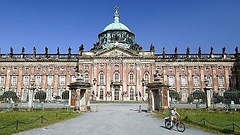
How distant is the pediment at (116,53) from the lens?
2472 inches

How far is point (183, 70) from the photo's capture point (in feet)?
212

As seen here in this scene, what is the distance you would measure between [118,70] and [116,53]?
178 inches

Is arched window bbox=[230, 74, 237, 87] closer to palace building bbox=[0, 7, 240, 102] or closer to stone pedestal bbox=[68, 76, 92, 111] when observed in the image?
palace building bbox=[0, 7, 240, 102]

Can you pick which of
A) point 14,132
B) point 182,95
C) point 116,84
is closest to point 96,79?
point 116,84

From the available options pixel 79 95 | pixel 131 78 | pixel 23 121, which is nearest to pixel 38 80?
pixel 131 78

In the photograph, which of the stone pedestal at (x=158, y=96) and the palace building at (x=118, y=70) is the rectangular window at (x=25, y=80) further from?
the stone pedestal at (x=158, y=96)

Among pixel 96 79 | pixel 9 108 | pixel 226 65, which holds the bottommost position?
pixel 9 108

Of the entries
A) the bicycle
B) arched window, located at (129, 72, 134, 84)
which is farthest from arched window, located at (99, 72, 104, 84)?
the bicycle

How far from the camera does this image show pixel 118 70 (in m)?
62.4

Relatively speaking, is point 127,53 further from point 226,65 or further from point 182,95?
point 226,65

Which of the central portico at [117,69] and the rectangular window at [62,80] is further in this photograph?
the rectangular window at [62,80]

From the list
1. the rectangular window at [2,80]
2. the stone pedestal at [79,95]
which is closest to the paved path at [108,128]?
the stone pedestal at [79,95]

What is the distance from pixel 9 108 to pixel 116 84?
3439cm

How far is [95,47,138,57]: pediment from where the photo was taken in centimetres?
6278
